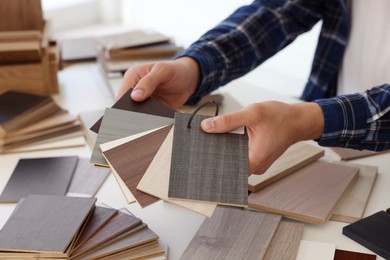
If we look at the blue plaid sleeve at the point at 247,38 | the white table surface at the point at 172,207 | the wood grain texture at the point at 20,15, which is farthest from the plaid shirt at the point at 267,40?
the wood grain texture at the point at 20,15

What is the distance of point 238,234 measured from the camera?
1.05 metres

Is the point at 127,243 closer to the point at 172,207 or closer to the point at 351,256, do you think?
the point at 172,207

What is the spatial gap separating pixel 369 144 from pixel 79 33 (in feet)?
5.75

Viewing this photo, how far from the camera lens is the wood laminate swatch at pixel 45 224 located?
964 millimetres

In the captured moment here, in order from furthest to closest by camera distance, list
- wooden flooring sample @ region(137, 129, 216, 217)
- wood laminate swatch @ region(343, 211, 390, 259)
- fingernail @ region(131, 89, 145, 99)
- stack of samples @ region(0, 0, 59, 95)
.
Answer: stack of samples @ region(0, 0, 59, 95) → fingernail @ region(131, 89, 145, 99) → wood laminate swatch @ region(343, 211, 390, 259) → wooden flooring sample @ region(137, 129, 216, 217)

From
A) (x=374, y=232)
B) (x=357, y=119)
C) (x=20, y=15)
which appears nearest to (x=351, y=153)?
(x=357, y=119)

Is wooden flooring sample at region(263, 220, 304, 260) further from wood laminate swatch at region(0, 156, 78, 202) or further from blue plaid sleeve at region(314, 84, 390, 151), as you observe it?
wood laminate swatch at region(0, 156, 78, 202)

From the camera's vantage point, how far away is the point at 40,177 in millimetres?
1294

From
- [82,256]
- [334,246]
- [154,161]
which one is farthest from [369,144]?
[82,256]

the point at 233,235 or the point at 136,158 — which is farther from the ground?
the point at 136,158

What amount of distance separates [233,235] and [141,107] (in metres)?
0.32

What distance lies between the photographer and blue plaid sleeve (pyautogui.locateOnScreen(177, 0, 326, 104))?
1.51 meters

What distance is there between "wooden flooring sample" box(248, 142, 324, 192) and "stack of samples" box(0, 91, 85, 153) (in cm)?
52

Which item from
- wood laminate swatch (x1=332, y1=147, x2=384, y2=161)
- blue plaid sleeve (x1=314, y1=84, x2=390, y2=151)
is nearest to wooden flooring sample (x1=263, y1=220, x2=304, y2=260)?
blue plaid sleeve (x1=314, y1=84, x2=390, y2=151)
